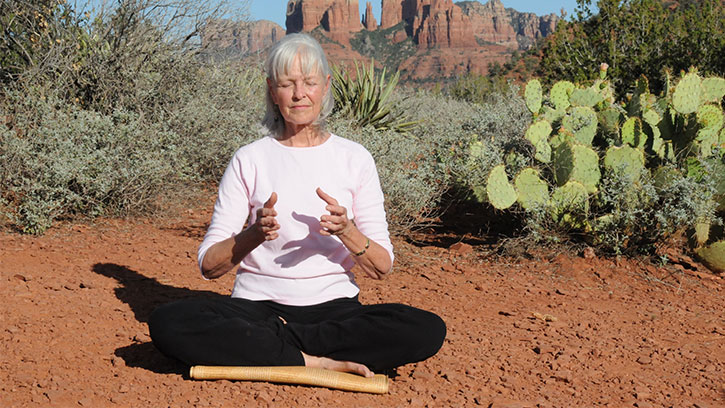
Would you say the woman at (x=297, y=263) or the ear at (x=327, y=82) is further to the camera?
the ear at (x=327, y=82)

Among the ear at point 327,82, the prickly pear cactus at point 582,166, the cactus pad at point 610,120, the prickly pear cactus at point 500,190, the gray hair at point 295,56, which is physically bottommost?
the prickly pear cactus at point 500,190

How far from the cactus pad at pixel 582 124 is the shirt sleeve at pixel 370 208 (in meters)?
3.14

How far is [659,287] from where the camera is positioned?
14.6 feet

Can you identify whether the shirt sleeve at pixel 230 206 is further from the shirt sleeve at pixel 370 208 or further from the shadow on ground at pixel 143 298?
the shadow on ground at pixel 143 298

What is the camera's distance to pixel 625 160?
16.1 feet

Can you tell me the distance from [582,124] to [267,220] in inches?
149

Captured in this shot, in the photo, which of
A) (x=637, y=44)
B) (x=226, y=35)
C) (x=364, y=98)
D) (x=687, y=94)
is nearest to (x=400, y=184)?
(x=687, y=94)

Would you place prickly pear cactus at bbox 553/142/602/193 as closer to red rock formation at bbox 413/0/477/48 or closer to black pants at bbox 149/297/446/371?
black pants at bbox 149/297/446/371

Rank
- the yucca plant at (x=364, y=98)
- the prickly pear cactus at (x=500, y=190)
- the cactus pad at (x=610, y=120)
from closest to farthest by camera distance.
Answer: the prickly pear cactus at (x=500, y=190)
the cactus pad at (x=610, y=120)
the yucca plant at (x=364, y=98)

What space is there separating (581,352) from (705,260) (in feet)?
6.90

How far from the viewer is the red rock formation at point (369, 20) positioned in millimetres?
102812

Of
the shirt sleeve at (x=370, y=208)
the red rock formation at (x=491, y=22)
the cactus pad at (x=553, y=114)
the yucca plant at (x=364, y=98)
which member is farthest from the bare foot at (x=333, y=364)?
the red rock formation at (x=491, y=22)

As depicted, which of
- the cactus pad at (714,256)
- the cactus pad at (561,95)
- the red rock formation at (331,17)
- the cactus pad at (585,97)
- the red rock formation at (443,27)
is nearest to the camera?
the cactus pad at (714,256)

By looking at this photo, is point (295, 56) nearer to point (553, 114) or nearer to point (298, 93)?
point (298, 93)
